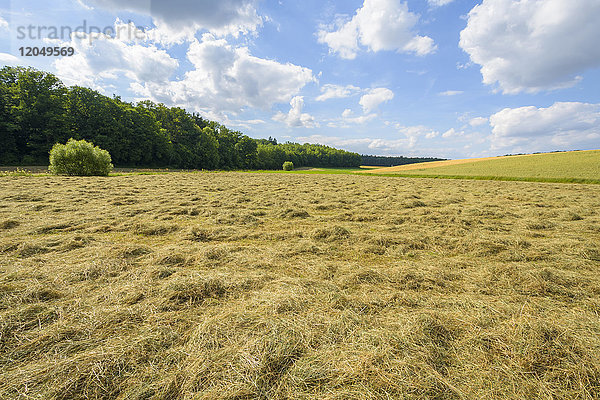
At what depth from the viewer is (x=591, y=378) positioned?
7.16 ft

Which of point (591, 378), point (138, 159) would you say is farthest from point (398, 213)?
point (138, 159)

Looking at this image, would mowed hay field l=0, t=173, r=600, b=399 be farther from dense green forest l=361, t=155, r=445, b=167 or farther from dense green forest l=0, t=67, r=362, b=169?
dense green forest l=361, t=155, r=445, b=167

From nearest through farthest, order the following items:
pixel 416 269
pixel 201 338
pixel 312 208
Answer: pixel 201 338 → pixel 416 269 → pixel 312 208

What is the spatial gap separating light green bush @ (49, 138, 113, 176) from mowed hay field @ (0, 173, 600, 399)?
84.7ft

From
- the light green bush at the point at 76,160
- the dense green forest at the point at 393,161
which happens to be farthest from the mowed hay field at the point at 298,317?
the dense green forest at the point at 393,161

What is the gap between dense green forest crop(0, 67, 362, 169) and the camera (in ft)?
123

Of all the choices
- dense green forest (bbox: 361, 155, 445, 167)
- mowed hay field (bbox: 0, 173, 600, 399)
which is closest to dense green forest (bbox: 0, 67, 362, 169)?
mowed hay field (bbox: 0, 173, 600, 399)

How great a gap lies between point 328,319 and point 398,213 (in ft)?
26.9

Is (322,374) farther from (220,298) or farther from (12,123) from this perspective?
(12,123)

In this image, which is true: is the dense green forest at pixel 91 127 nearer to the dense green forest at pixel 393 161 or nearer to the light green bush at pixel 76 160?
the light green bush at pixel 76 160

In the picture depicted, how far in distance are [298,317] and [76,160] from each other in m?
34.6

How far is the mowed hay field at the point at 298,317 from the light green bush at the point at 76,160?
25820mm

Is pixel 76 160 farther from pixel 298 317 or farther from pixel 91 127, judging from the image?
pixel 298 317

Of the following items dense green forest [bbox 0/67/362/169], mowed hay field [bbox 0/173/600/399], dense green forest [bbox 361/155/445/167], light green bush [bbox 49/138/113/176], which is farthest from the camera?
dense green forest [bbox 361/155/445/167]
